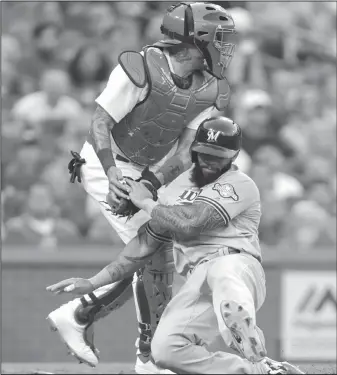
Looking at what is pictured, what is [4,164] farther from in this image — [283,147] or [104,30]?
[283,147]

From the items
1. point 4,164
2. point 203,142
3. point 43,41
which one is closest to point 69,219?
point 4,164

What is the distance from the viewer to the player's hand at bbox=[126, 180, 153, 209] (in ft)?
18.2

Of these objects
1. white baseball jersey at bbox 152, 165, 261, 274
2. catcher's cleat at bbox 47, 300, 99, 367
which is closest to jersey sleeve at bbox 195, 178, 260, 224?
white baseball jersey at bbox 152, 165, 261, 274

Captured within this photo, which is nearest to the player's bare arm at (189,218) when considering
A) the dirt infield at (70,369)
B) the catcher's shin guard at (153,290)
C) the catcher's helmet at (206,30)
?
the catcher's shin guard at (153,290)

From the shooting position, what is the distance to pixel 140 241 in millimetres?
5828

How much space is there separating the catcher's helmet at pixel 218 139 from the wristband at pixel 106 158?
Result: 1.82 ft

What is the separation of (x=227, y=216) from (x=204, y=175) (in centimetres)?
34

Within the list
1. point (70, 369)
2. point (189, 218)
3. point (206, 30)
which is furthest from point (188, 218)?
point (70, 369)

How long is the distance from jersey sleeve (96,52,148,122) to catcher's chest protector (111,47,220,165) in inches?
3.1

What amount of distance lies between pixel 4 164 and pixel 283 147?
3054 millimetres

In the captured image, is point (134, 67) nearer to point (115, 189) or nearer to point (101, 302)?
point (115, 189)

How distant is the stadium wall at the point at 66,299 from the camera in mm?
8664

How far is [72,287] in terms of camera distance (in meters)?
5.48

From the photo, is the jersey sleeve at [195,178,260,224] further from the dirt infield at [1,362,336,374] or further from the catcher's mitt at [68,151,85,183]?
the dirt infield at [1,362,336,374]
